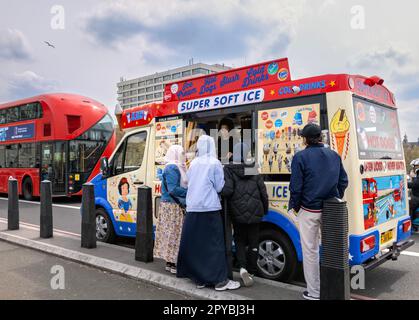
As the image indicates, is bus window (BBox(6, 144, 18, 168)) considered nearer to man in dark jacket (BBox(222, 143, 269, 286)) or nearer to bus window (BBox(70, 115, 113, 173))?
bus window (BBox(70, 115, 113, 173))

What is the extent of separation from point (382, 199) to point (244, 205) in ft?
5.62

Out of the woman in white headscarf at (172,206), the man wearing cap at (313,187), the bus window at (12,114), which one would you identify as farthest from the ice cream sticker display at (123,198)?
the bus window at (12,114)

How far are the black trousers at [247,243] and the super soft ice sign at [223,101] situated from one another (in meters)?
1.64

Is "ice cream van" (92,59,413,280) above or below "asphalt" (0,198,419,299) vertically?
above

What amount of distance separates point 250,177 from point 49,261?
11.5 ft

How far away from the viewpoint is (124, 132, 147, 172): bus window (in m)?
6.29

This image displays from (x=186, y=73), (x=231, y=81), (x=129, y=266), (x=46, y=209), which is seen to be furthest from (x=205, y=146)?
(x=186, y=73)

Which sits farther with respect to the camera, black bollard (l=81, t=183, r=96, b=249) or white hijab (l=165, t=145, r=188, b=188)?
black bollard (l=81, t=183, r=96, b=249)

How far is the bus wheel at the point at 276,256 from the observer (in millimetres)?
4508

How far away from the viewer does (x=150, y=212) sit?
17.9 feet

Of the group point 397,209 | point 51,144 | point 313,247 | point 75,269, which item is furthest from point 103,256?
point 51,144

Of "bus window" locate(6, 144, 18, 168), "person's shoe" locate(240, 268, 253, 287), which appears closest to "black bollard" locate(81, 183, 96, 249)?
"person's shoe" locate(240, 268, 253, 287)

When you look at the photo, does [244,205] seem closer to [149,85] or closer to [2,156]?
[2,156]

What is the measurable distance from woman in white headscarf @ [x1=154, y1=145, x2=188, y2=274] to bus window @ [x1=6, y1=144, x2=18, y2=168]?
14.0 meters
